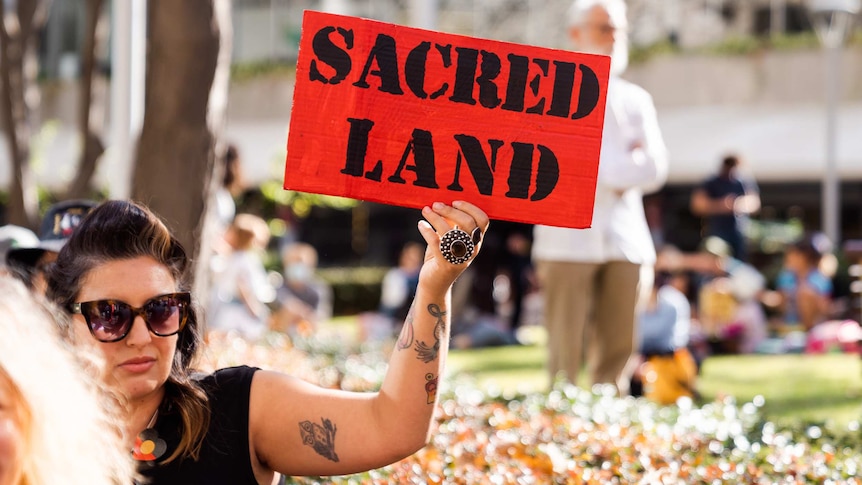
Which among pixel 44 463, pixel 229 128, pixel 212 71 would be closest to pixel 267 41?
pixel 229 128

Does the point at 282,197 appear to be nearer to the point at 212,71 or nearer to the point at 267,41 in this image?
the point at 212,71

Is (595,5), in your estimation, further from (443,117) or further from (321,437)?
(321,437)

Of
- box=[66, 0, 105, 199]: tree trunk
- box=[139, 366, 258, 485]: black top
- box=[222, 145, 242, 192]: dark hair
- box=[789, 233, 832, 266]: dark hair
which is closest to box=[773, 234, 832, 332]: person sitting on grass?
box=[789, 233, 832, 266]: dark hair

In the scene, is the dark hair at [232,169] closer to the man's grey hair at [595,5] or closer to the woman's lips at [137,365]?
the man's grey hair at [595,5]

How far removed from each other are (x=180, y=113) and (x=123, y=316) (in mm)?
3371

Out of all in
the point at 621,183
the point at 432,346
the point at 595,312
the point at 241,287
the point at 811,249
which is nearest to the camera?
the point at 432,346

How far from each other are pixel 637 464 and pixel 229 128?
25552mm

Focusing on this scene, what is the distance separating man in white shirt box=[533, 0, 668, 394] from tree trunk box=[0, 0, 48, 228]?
17.9ft

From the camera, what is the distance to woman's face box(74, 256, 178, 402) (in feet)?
9.27

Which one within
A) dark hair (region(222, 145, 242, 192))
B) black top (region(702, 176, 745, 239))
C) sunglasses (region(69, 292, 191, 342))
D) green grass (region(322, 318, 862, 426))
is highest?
black top (region(702, 176, 745, 239))

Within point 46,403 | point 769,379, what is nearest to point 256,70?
point 769,379

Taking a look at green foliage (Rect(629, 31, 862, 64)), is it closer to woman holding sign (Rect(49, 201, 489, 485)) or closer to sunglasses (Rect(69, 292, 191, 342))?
woman holding sign (Rect(49, 201, 489, 485))

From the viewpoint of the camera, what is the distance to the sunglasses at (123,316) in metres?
2.82

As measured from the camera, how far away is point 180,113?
6.09 metres
